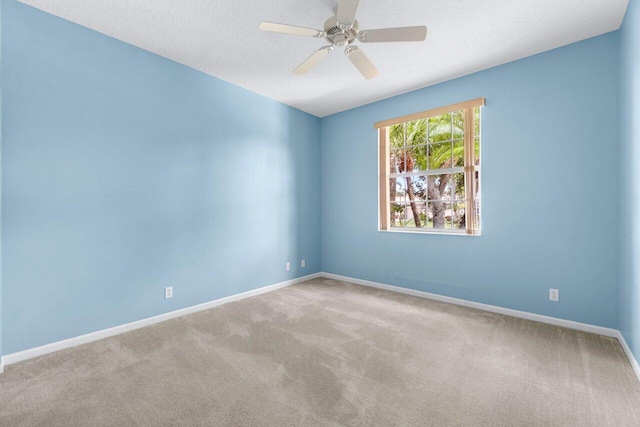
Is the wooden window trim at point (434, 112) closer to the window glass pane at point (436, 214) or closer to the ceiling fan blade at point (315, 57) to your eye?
the window glass pane at point (436, 214)

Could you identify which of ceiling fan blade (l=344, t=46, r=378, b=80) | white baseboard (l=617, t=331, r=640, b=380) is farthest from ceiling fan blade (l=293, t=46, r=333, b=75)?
white baseboard (l=617, t=331, r=640, b=380)

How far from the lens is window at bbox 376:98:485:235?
3312 mm

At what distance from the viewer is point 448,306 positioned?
331cm

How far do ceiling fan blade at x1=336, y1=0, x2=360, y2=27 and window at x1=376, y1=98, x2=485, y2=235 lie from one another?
2.06 metres

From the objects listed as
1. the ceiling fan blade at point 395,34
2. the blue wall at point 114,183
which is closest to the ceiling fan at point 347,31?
the ceiling fan blade at point 395,34

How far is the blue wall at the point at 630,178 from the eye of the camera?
194 cm

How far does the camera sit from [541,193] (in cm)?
283

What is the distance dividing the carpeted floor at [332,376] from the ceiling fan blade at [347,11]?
7.77 ft

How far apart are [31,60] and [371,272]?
4193 millimetres

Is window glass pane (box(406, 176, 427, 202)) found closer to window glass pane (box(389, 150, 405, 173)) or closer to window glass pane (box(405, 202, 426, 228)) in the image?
window glass pane (box(405, 202, 426, 228))

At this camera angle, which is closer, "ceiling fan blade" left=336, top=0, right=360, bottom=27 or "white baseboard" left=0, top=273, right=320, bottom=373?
"ceiling fan blade" left=336, top=0, right=360, bottom=27

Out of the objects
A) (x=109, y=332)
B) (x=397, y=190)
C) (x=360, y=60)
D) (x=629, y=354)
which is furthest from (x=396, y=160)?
(x=109, y=332)

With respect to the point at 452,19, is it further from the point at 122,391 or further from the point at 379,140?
the point at 122,391

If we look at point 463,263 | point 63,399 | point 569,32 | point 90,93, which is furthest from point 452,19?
point 63,399
